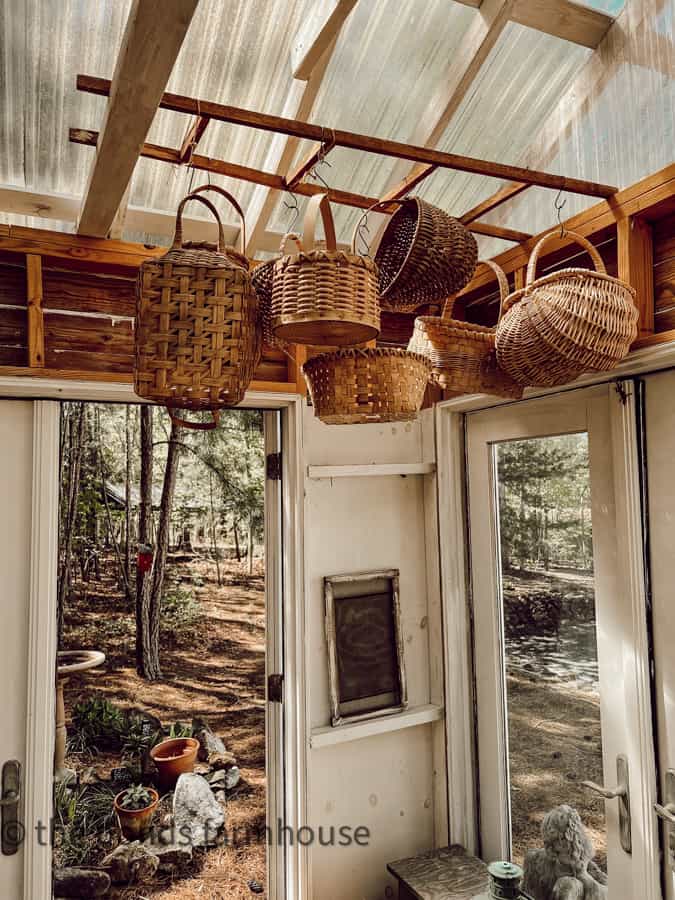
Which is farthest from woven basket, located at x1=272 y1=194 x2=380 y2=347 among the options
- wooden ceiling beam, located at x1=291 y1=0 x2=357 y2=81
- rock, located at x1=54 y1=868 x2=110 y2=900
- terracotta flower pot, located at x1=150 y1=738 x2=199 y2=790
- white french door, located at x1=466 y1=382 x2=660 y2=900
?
rock, located at x1=54 y1=868 x2=110 y2=900

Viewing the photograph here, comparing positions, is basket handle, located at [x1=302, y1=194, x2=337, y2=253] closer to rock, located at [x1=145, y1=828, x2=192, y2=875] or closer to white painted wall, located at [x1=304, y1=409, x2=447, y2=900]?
white painted wall, located at [x1=304, y1=409, x2=447, y2=900]

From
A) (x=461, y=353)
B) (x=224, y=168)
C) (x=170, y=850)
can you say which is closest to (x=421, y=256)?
(x=461, y=353)

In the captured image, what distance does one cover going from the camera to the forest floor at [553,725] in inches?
73.0

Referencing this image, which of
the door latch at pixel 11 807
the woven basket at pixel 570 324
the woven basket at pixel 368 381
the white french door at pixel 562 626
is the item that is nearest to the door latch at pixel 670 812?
the white french door at pixel 562 626

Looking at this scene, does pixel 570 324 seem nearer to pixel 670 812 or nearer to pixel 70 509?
pixel 670 812

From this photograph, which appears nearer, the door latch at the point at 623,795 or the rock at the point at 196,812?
the door latch at the point at 623,795

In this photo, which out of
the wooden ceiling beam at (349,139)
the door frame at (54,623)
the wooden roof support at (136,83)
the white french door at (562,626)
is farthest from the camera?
the door frame at (54,623)

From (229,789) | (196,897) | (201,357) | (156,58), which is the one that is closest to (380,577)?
(229,789)

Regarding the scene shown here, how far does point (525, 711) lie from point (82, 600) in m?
1.49

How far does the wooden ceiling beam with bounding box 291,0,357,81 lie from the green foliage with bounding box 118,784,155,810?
2.15 m

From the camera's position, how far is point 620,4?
166cm

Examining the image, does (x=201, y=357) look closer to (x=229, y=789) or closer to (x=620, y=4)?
(x=620, y=4)

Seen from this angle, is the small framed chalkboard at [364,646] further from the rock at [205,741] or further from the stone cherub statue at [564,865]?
the stone cherub statue at [564,865]

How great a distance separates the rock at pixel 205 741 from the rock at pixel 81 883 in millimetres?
428
